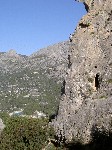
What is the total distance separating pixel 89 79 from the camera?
48.5 m

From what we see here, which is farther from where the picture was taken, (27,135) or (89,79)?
(89,79)

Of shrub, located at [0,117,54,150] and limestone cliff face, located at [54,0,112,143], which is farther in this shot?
shrub, located at [0,117,54,150]

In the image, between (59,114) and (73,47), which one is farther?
(73,47)

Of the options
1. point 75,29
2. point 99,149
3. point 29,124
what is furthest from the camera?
point 75,29

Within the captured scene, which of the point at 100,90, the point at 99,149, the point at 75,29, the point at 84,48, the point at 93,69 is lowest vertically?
the point at 99,149

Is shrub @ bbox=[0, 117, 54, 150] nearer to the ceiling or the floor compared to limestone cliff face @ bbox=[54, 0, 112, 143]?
nearer to the floor

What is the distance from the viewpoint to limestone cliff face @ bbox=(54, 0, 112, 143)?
142 ft

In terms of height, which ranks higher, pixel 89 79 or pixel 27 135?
pixel 89 79

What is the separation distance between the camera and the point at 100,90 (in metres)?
45.8

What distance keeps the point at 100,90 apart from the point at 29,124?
1141cm

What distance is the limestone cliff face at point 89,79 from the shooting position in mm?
43312

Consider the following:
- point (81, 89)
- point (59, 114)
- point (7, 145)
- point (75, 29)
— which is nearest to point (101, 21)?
point (75, 29)

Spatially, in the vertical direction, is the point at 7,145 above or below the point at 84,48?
below

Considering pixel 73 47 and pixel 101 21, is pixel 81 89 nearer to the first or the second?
pixel 73 47
